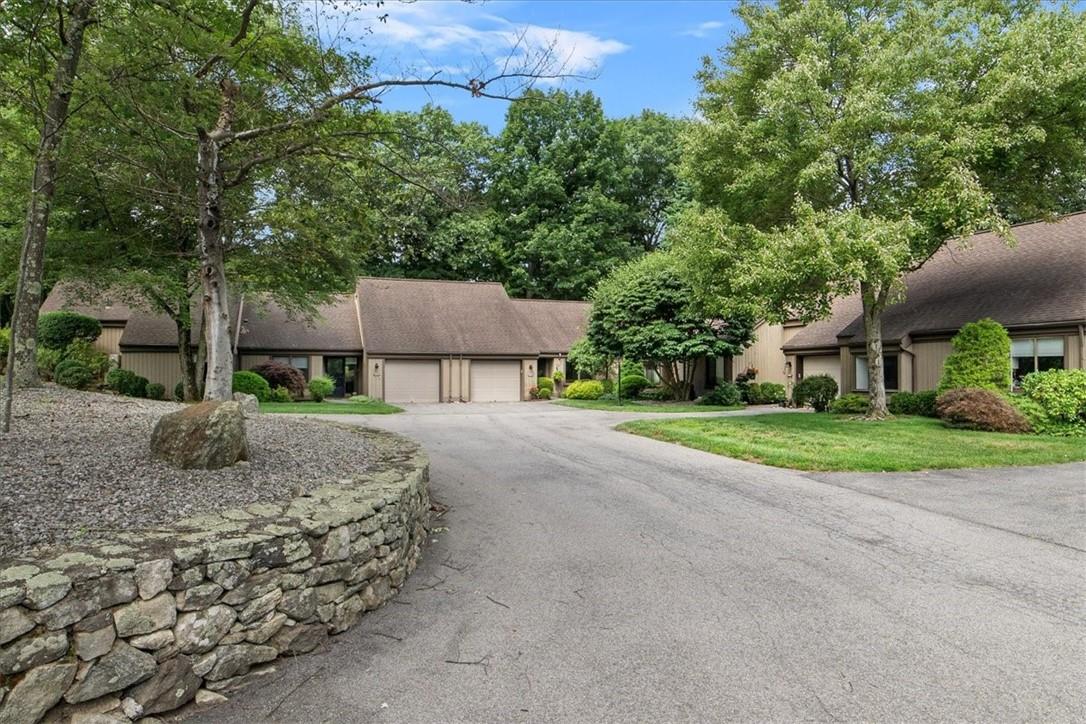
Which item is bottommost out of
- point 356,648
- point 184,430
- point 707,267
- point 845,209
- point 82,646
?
point 356,648

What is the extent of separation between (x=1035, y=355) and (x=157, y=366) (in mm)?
28525

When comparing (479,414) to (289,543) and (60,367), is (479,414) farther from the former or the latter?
(289,543)

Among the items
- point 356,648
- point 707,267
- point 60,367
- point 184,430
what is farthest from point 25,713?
point 60,367

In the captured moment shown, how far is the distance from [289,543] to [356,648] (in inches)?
31.7

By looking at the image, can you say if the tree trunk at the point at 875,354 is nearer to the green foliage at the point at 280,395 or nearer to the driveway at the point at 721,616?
the driveway at the point at 721,616

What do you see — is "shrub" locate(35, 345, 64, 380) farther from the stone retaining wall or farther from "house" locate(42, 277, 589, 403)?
the stone retaining wall

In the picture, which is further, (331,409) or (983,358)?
(331,409)

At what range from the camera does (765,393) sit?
81.1 feet

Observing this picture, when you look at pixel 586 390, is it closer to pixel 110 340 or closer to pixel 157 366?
pixel 157 366

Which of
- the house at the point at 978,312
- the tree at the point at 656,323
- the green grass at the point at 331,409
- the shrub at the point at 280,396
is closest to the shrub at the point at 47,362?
the shrub at the point at 280,396

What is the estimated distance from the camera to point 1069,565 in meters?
5.38

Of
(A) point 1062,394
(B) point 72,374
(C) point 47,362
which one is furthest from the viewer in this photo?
(C) point 47,362

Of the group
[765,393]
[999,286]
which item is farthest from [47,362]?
[999,286]

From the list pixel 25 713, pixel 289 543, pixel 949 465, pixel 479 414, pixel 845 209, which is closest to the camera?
pixel 25 713
